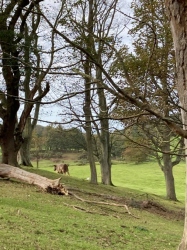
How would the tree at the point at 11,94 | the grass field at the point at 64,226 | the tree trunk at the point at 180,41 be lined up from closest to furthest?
the tree trunk at the point at 180,41 → the grass field at the point at 64,226 → the tree at the point at 11,94

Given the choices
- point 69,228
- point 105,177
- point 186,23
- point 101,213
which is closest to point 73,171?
point 105,177

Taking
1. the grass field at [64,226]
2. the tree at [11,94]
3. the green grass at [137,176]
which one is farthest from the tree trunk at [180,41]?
the green grass at [137,176]

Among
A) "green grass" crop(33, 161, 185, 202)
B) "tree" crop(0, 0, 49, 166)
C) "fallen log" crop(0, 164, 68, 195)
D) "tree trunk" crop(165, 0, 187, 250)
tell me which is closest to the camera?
"tree trunk" crop(165, 0, 187, 250)

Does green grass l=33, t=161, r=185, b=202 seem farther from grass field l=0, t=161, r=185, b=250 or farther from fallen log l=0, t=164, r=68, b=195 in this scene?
grass field l=0, t=161, r=185, b=250

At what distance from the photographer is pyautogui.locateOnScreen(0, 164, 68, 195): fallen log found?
11.1m

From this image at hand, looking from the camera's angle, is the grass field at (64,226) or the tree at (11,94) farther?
the tree at (11,94)

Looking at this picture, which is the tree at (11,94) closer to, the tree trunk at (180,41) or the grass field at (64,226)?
the grass field at (64,226)

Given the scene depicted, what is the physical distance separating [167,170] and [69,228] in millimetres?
16336

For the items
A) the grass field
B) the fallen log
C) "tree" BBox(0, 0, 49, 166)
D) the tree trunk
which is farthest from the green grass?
the tree trunk

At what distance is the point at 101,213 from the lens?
9.41 meters

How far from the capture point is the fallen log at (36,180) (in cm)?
1114

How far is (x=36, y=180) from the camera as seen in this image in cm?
1165

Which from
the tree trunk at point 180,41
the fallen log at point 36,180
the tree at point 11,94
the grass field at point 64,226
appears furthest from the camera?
the tree at point 11,94

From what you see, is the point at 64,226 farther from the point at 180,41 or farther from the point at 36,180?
the point at 36,180
